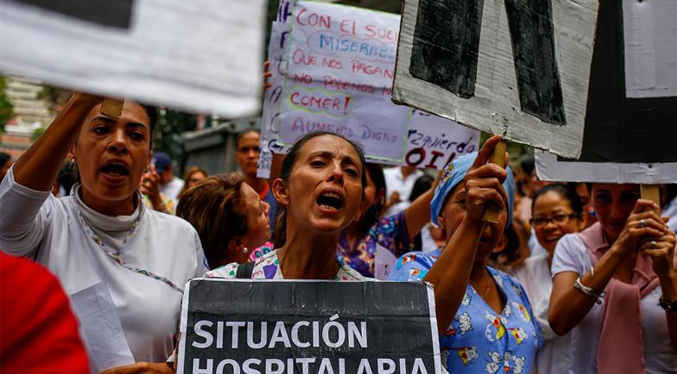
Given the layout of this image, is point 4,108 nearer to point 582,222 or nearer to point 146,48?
point 582,222

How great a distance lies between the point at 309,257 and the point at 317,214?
0.46ft

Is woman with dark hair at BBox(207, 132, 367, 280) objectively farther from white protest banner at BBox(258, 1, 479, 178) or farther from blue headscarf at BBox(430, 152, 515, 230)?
white protest banner at BBox(258, 1, 479, 178)

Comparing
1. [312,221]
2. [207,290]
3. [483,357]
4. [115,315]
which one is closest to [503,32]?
[312,221]

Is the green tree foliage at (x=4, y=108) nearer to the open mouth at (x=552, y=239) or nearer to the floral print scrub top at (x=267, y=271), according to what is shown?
the open mouth at (x=552, y=239)

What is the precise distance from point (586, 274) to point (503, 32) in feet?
4.26

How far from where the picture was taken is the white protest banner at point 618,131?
10.8 ft

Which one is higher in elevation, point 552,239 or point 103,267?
point 552,239

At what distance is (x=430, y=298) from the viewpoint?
7.88 feet

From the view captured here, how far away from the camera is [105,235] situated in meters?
2.70

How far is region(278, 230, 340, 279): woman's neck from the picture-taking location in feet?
8.24

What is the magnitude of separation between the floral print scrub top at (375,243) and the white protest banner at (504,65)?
1322 millimetres

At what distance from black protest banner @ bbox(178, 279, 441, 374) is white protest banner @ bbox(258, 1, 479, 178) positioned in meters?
2.44

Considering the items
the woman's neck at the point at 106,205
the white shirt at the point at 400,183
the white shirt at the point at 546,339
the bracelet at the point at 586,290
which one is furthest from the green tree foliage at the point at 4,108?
the bracelet at the point at 586,290

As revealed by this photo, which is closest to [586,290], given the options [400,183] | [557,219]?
[557,219]
